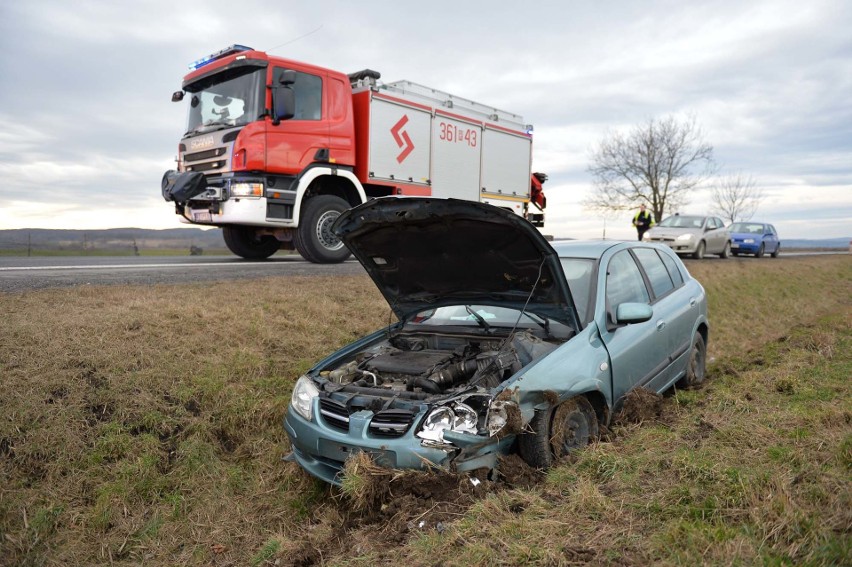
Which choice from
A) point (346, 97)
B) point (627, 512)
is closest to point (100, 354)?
point (627, 512)

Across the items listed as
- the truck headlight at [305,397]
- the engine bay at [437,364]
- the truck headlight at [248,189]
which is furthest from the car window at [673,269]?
the truck headlight at [248,189]

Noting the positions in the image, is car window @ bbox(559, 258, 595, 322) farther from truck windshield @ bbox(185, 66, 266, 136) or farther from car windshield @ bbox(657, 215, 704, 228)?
car windshield @ bbox(657, 215, 704, 228)

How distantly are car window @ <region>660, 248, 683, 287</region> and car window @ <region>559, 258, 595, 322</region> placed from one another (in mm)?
1565

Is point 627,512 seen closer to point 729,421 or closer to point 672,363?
point 729,421

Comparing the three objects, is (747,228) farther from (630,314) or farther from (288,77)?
(630,314)

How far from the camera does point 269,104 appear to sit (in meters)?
9.58

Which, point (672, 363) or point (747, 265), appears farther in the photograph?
point (747, 265)

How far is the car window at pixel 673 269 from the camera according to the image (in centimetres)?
611

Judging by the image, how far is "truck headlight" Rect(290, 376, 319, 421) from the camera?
3967 millimetres

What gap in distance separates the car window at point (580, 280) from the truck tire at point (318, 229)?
6.11 m

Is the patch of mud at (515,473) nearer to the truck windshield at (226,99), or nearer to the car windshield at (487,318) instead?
the car windshield at (487,318)

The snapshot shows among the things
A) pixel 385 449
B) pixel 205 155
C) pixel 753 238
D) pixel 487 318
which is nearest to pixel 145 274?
pixel 205 155

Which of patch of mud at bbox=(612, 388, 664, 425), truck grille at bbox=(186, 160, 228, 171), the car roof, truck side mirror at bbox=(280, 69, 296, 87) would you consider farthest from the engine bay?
truck grille at bbox=(186, 160, 228, 171)

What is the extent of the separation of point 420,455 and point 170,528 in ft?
5.97
